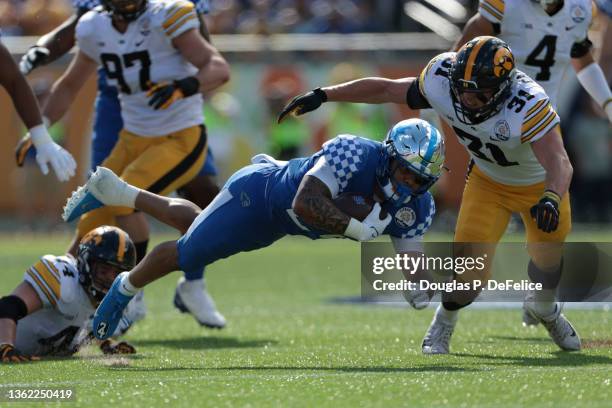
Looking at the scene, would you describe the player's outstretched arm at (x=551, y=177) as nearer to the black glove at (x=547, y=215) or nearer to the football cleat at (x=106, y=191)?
the black glove at (x=547, y=215)

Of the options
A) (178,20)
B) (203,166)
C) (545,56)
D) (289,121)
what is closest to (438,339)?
(545,56)

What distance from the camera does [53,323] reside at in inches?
241

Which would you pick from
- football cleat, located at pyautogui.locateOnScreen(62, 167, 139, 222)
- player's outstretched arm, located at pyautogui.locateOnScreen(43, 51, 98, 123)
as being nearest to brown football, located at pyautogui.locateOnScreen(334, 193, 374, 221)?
football cleat, located at pyautogui.locateOnScreen(62, 167, 139, 222)

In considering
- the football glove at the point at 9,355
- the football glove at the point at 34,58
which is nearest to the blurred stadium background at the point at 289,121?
the football glove at the point at 34,58

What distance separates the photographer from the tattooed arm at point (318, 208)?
17.3 ft

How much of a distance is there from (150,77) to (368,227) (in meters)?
2.61

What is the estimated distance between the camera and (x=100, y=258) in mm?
6078

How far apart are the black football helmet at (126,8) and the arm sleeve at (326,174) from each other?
233cm

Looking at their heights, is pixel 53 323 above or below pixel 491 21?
below

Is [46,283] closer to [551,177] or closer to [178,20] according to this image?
[178,20]

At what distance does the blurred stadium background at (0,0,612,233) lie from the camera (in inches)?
626

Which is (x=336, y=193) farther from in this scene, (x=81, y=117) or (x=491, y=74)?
(x=81, y=117)

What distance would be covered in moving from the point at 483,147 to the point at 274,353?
1.48 metres

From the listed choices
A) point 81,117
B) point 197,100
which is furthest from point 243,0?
point 197,100
